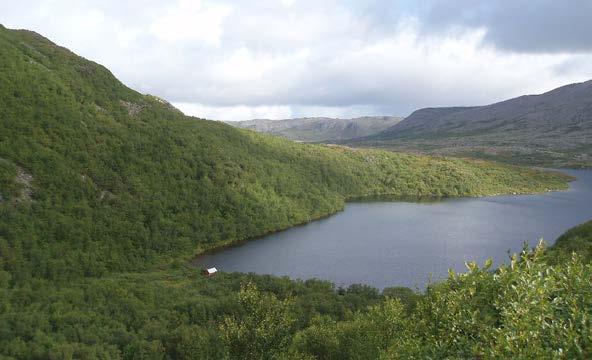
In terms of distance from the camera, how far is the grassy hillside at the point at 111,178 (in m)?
74.6

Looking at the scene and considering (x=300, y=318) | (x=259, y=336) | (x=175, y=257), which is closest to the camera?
(x=259, y=336)

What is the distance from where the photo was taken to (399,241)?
321ft

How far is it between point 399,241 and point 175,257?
1904 inches

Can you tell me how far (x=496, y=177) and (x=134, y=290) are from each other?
180 m

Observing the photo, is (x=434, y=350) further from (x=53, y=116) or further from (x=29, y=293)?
(x=53, y=116)

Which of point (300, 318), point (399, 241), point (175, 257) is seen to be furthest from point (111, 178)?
point (399, 241)

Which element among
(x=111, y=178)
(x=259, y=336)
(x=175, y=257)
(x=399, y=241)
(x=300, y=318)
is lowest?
(x=175, y=257)

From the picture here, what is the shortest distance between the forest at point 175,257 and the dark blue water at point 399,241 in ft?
31.6

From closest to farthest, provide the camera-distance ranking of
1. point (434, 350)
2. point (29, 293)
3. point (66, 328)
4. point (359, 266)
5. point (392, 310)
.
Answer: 1. point (434, 350)
2. point (392, 310)
3. point (66, 328)
4. point (29, 293)
5. point (359, 266)

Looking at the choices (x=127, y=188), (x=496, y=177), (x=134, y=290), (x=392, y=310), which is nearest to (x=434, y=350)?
(x=392, y=310)

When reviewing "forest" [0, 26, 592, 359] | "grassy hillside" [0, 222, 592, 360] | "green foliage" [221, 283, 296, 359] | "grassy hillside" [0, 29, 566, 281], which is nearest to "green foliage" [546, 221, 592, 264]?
"forest" [0, 26, 592, 359]

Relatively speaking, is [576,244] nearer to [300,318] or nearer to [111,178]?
[300,318]

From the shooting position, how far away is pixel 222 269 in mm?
80562

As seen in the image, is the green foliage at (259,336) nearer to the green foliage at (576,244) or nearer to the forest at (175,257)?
the forest at (175,257)
